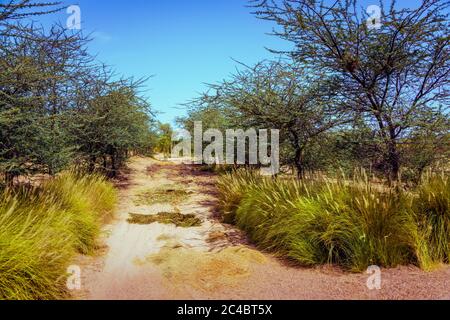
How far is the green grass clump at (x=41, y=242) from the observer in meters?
3.85

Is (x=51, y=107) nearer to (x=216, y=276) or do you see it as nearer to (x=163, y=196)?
(x=163, y=196)

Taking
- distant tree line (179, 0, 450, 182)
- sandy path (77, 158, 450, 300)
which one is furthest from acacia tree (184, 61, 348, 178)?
sandy path (77, 158, 450, 300)

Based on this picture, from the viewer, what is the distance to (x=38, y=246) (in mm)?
4262

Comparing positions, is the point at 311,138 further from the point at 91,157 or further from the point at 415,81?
the point at 91,157

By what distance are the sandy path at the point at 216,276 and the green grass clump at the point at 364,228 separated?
9.6 inches

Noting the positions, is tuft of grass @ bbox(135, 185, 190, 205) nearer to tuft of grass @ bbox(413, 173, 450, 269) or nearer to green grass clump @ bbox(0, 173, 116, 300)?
green grass clump @ bbox(0, 173, 116, 300)

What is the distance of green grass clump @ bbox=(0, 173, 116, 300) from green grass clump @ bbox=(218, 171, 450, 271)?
3334 millimetres

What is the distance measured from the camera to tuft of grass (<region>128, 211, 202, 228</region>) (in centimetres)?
820

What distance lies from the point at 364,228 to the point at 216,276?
2311mm

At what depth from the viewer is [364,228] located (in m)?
4.96

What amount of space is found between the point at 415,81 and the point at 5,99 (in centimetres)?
882

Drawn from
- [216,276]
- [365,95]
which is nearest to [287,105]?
[365,95]

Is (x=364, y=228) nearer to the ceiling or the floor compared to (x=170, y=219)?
nearer to the ceiling

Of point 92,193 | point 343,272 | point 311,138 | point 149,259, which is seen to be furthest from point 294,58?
point 92,193
